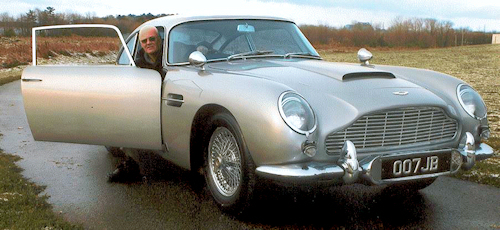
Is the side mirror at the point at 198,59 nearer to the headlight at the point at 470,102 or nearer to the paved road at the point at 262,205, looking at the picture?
the paved road at the point at 262,205

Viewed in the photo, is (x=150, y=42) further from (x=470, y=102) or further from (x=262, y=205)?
(x=470, y=102)

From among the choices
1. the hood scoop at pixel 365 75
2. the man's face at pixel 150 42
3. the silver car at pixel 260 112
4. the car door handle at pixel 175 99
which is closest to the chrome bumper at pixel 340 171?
the silver car at pixel 260 112

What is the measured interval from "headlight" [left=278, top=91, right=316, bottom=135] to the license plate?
56 cm

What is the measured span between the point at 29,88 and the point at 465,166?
3876 mm

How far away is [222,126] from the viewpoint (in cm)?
439

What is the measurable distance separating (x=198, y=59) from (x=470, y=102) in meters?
2.27

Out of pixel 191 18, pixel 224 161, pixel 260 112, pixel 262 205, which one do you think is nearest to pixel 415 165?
pixel 260 112

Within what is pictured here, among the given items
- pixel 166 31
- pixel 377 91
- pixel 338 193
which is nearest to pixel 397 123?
pixel 377 91

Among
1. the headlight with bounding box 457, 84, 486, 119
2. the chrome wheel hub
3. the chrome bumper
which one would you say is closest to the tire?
the chrome wheel hub

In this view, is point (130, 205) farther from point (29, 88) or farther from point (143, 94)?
point (29, 88)

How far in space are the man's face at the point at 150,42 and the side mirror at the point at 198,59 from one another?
2.93 feet

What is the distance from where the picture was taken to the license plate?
3.92 m

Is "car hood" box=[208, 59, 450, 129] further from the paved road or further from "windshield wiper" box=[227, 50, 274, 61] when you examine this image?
the paved road

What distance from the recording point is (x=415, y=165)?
3996 mm
